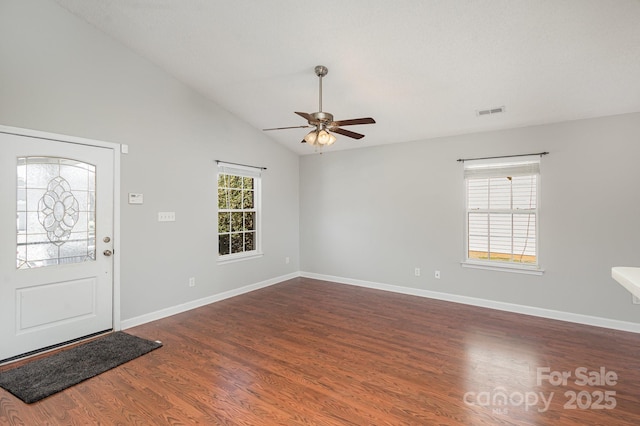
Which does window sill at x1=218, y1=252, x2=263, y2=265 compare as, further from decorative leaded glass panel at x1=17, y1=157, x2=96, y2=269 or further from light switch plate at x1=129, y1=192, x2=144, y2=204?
decorative leaded glass panel at x1=17, y1=157, x2=96, y2=269

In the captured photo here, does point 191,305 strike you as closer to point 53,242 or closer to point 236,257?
point 236,257

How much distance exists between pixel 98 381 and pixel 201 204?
2.48 m

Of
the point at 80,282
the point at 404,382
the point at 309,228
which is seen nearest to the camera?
the point at 404,382

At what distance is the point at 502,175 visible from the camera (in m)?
4.35

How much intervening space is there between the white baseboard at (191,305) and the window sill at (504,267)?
3257mm

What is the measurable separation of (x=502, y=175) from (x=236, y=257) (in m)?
4.13

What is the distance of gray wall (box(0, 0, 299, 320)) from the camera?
296 centimetres

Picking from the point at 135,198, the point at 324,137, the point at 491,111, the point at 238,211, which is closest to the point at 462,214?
the point at 491,111

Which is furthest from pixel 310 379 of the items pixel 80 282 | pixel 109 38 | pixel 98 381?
pixel 109 38

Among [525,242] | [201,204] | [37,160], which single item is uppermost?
[37,160]

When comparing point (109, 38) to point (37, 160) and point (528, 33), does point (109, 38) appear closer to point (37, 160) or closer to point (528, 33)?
point (37, 160)

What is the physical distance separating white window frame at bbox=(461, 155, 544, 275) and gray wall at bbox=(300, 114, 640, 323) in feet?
0.24

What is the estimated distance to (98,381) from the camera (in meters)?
2.53

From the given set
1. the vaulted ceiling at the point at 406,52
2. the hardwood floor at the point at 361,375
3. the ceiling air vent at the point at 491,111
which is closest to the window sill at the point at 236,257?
→ the hardwood floor at the point at 361,375
